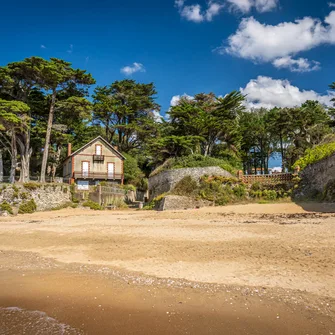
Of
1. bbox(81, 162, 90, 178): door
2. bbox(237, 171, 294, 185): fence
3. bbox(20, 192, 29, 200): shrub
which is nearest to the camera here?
bbox(237, 171, 294, 185): fence

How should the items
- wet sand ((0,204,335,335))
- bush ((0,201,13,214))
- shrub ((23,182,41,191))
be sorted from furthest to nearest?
shrub ((23,182,41,191)) < bush ((0,201,13,214)) < wet sand ((0,204,335,335))

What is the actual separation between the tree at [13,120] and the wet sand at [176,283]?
20424 millimetres

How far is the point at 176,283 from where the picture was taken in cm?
666

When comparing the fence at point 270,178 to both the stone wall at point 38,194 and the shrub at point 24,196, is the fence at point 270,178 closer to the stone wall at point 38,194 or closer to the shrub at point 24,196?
the stone wall at point 38,194

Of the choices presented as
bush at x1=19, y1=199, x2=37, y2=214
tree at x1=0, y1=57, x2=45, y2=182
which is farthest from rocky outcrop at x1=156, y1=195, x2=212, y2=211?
tree at x1=0, y1=57, x2=45, y2=182

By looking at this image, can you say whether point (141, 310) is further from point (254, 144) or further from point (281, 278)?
point (254, 144)

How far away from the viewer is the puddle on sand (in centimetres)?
475

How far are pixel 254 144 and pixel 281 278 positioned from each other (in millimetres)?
37282

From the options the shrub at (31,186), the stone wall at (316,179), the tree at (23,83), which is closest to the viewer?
the stone wall at (316,179)

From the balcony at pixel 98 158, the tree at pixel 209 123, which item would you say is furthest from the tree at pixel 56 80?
the tree at pixel 209 123

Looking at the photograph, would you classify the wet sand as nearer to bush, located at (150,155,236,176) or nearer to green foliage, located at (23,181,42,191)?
bush, located at (150,155,236,176)

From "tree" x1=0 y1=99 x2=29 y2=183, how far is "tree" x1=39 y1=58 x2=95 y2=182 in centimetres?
308

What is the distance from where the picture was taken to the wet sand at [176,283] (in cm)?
494

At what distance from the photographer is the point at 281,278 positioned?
652 cm
